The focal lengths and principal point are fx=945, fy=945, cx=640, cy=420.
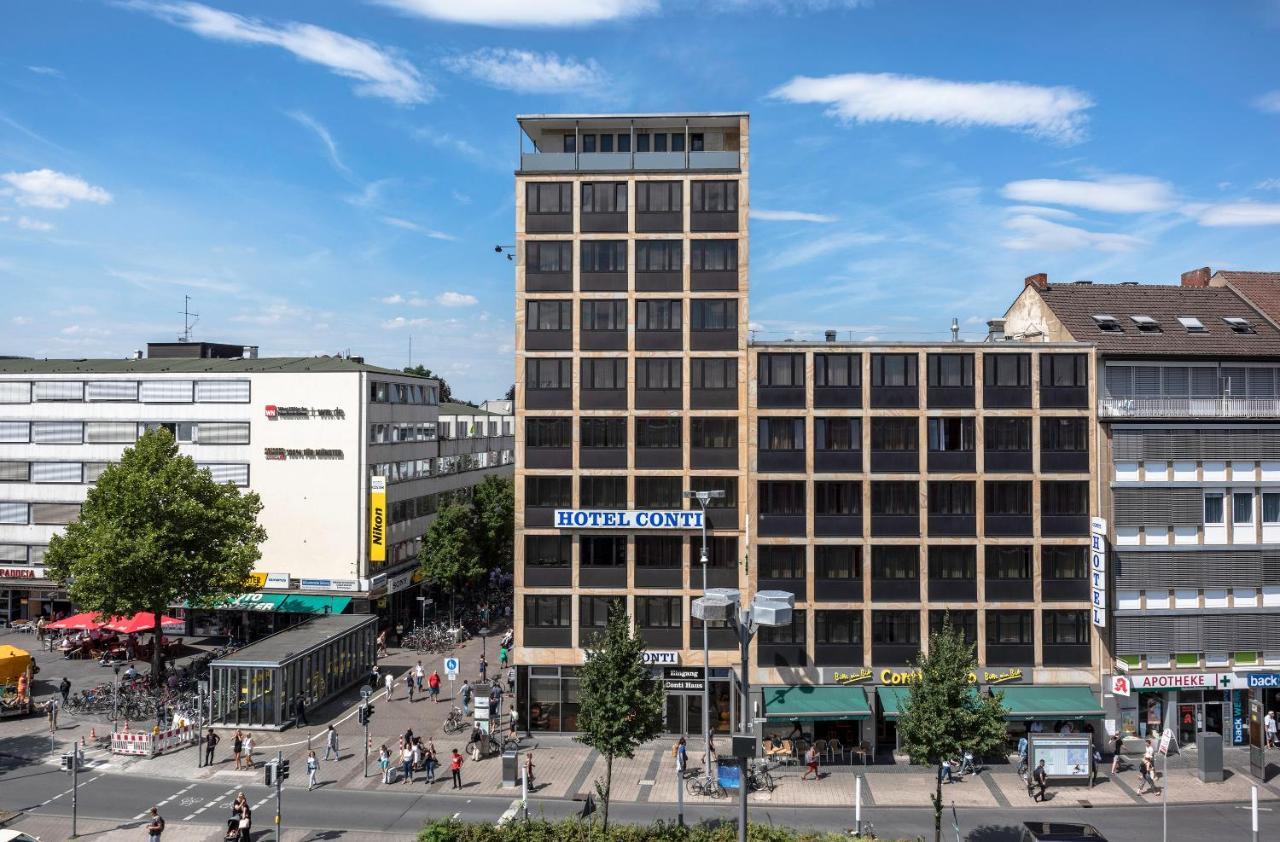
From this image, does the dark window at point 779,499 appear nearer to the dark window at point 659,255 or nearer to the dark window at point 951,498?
the dark window at point 951,498

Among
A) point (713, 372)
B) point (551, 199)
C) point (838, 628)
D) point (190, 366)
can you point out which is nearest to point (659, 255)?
point (551, 199)

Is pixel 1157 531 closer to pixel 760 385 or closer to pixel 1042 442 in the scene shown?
pixel 1042 442

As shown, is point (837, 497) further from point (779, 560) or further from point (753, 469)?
point (753, 469)

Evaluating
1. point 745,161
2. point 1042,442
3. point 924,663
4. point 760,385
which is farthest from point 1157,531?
point 745,161

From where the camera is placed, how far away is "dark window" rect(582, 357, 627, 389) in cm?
4553

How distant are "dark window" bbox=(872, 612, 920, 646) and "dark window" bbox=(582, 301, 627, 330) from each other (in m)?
18.3

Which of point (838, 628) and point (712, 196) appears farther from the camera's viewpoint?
point (712, 196)

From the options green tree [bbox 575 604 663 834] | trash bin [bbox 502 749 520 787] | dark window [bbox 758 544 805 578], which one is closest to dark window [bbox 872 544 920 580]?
dark window [bbox 758 544 805 578]

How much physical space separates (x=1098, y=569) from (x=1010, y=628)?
466 cm

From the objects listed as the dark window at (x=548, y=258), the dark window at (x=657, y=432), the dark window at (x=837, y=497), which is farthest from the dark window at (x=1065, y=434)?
the dark window at (x=548, y=258)

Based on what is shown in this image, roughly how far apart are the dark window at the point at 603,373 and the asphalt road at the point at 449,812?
61.6 ft

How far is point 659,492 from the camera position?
45250 millimetres

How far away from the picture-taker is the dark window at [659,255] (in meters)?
45.4

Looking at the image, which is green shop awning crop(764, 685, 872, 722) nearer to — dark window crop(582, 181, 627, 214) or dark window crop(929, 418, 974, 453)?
dark window crop(929, 418, 974, 453)
